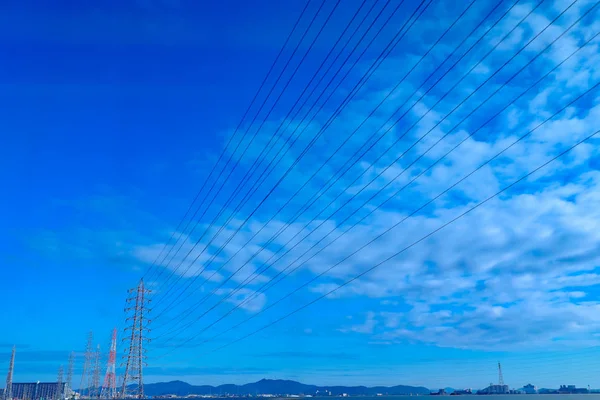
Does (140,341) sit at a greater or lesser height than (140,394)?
greater

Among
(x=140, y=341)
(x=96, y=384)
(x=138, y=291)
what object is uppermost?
(x=138, y=291)

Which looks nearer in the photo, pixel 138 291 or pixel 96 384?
pixel 138 291

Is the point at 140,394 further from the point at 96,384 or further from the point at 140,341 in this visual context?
the point at 96,384

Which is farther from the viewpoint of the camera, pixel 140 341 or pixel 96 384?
pixel 96 384

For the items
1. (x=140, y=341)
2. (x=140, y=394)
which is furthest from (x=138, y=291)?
(x=140, y=394)

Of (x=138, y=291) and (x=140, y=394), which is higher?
(x=138, y=291)

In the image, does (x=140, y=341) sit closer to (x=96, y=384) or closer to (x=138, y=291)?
(x=138, y=291)

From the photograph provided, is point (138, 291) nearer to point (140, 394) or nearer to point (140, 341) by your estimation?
point (140, 341)

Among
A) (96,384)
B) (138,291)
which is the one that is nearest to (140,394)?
(138,291)
